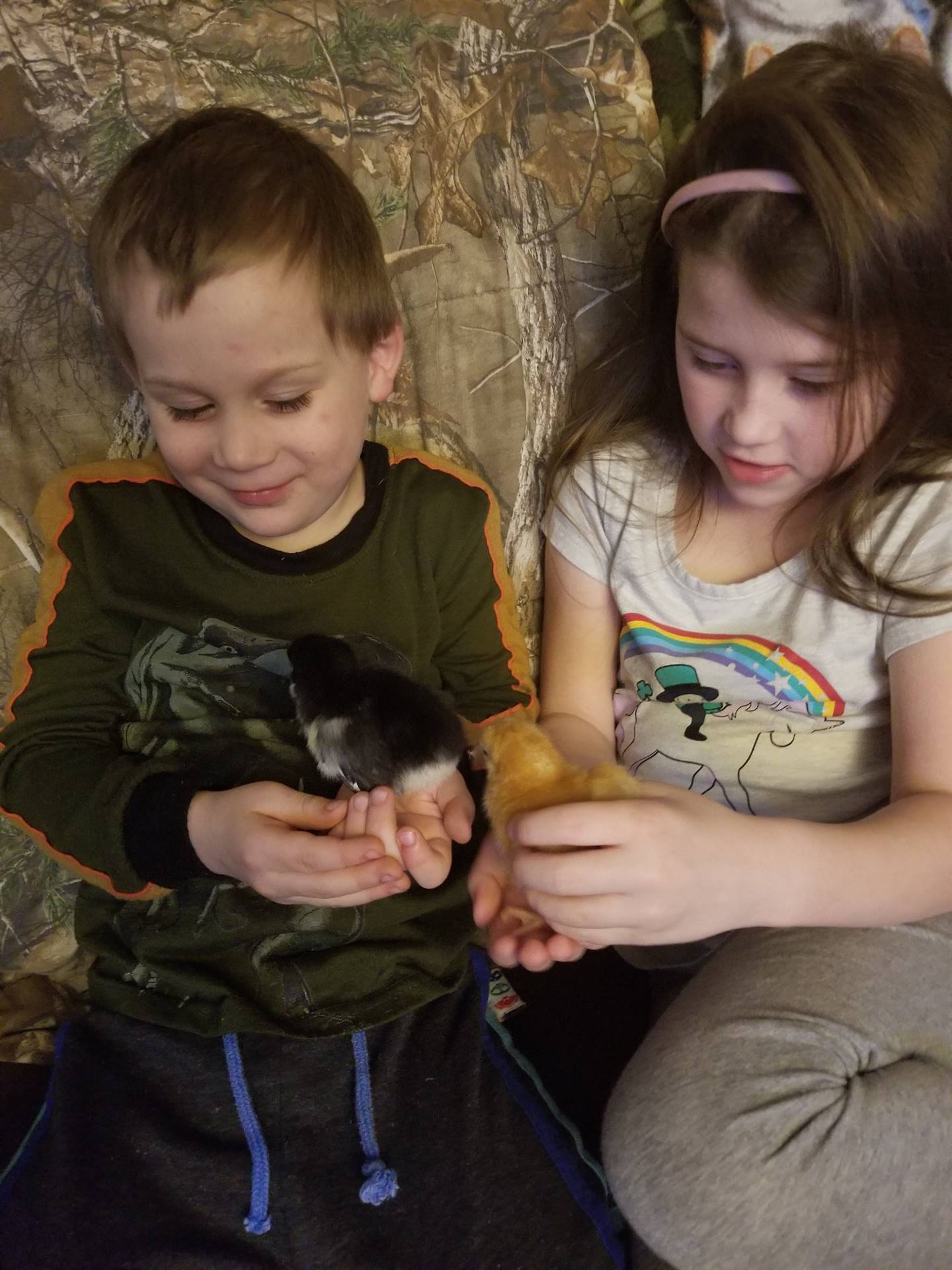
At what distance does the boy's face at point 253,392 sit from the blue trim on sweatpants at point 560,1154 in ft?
2.23

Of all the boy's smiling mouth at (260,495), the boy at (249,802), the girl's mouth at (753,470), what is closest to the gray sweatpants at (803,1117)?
the boy at (249,802)

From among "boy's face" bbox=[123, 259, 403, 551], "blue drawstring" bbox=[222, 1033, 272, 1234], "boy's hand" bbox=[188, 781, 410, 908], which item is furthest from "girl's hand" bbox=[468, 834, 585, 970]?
"boy's face" bbox=[123, 259, 403, 551]

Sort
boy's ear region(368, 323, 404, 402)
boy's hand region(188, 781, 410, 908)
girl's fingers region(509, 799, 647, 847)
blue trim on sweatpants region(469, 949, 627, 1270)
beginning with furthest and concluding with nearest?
boy's ear region(368, 323, 404, 402) → blue trim on sweatpants region(469, 949, 627, 1270) → boy's hand region(188, 781, 410, 908) → girl's fingers region(509, 799, 647, 847)

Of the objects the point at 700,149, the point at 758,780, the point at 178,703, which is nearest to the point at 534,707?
the point at 758,780

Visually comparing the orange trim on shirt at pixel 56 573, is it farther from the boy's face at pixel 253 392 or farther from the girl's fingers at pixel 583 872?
the girl's fingers at pixel 583 872

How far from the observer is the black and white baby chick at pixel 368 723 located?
0.94 metres

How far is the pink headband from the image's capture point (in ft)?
2.95

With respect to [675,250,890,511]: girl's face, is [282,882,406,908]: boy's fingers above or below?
below

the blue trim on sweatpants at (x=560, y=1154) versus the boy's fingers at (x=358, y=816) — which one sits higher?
the boy's fingers at (x=358, y=816)

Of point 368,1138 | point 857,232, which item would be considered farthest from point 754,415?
point 368,1138

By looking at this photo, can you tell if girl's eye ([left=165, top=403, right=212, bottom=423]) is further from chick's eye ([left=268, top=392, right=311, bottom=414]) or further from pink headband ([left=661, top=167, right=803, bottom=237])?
pink headband ([left=661, top=167, right=803, bottom=237])

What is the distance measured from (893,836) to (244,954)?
29.2 inches

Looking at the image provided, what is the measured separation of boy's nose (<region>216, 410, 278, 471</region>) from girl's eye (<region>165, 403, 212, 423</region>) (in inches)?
1.0

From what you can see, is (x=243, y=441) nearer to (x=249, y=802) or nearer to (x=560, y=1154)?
(x=249, y=802)
